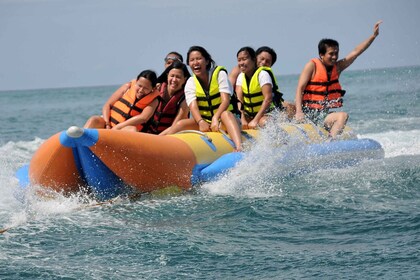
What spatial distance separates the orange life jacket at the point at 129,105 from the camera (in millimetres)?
5641

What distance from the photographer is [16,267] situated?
3.55 metres

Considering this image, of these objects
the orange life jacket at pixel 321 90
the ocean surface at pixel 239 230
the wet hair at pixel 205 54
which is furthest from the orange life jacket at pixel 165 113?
the orange life jacket at pixel 321 90

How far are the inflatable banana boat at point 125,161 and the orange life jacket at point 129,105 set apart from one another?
18.1 inches

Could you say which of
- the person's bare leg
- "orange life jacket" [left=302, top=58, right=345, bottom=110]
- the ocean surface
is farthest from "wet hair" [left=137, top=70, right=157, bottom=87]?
"orange life jacket" [left=302, top=58, right=345, bottom=110]

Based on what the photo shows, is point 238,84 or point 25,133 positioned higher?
point 238,84

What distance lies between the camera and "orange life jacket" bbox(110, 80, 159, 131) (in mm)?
5641

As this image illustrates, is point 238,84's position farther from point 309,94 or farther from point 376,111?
point 376,111

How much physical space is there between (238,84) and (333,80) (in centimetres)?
85

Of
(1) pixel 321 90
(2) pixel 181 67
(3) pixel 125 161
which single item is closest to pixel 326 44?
(1) pixel 321 90

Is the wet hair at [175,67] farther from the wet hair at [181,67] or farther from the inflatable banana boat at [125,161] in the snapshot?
the inflatable banana boat at [125,161]

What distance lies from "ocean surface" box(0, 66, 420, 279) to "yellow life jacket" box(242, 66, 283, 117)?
820 mm

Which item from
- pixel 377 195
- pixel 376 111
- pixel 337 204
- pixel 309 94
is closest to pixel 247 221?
pixel 337 204

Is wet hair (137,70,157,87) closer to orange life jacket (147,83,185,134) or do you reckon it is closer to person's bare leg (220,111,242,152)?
orange life jacket (147,83,185,134)

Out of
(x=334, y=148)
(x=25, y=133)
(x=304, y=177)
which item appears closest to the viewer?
(x=304, y=177)
